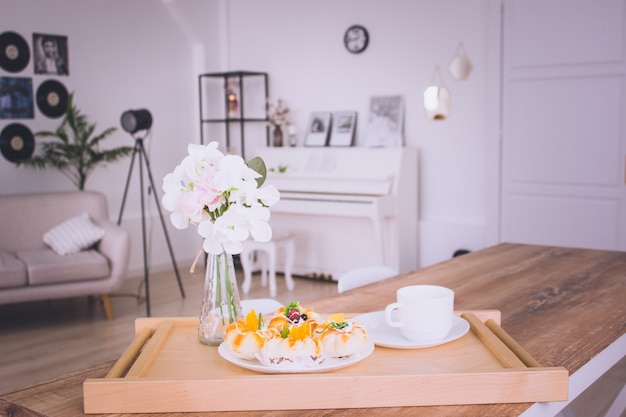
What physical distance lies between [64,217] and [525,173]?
3316 millimetres

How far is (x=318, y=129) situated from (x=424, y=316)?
4.99 meters

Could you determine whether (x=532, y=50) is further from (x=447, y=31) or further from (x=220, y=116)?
(x=220, y=116)

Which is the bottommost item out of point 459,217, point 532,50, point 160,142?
point 459,217

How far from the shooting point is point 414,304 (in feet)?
5.06

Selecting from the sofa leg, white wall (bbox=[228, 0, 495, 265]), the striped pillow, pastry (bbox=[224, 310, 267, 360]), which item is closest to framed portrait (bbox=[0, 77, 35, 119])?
the striped pillow

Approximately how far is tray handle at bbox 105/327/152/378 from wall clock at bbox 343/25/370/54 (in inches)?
189

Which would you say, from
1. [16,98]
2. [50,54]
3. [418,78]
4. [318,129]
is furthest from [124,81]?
[418,78]

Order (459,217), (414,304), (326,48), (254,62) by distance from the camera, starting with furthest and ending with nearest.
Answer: (254,62) → (326,48) → (459,217) → (414,304)

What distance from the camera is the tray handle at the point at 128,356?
141 centimetres

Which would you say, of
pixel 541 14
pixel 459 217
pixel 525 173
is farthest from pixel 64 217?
pixel 541 14

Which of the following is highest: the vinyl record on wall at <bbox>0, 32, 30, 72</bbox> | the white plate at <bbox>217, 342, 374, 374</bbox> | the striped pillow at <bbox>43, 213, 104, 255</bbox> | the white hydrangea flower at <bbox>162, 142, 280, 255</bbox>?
the vinyl record on wall at <bbox>0, 32, 30, 72</bbox>

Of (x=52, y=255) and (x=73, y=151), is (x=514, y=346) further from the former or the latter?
(x=73, y=151)

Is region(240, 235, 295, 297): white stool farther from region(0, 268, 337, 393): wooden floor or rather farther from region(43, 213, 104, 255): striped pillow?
region(43, 213, 104, 255): striped pillow

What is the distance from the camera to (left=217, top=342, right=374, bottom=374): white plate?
140 centimetres
